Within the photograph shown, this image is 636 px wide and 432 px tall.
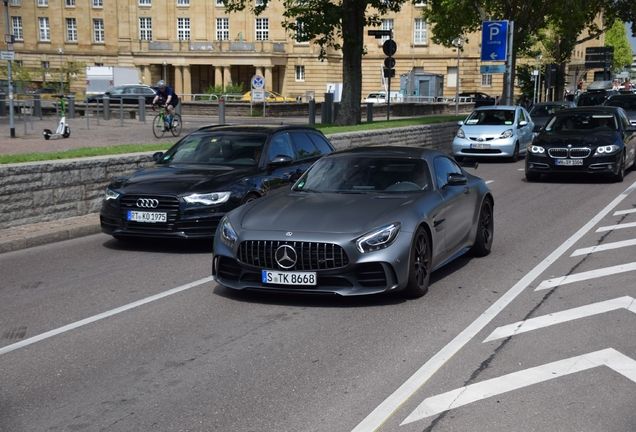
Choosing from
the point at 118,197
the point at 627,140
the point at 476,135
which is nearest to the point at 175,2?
the point at 476,135

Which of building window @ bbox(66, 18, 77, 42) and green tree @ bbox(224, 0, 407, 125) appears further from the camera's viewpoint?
building window @ bbox(66, 18, 77, 42)

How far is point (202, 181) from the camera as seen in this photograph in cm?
1124

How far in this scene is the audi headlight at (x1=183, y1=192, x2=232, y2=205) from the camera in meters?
11.0

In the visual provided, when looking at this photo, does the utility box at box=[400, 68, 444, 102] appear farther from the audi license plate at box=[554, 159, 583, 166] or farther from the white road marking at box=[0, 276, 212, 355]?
the white road marking at box=[0, 276, 212, 355]

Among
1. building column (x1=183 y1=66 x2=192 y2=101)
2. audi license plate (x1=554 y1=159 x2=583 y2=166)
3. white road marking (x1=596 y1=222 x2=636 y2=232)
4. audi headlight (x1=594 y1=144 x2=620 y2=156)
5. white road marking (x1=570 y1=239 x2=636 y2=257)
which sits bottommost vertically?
building column (x1=183 y1=66 x2=192 y2=101)

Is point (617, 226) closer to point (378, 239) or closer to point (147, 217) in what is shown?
point (378, 239)

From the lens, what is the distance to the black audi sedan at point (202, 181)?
1095 centimetres

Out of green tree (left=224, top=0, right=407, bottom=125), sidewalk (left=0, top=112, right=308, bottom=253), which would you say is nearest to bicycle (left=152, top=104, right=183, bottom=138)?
sidewalk (left=0, top=112, right=308, bottom=253)

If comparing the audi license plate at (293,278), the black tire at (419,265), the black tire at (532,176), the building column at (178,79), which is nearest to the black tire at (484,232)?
the black tire at (419,265)

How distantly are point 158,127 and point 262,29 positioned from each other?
2606 inches

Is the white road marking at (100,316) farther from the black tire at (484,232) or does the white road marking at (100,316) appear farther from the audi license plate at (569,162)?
the audi license plate at (569,162)

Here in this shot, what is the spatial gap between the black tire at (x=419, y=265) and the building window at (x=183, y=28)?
88.7m

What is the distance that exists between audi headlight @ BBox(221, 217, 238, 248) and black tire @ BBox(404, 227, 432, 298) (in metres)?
1.57

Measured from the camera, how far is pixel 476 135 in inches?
1025
